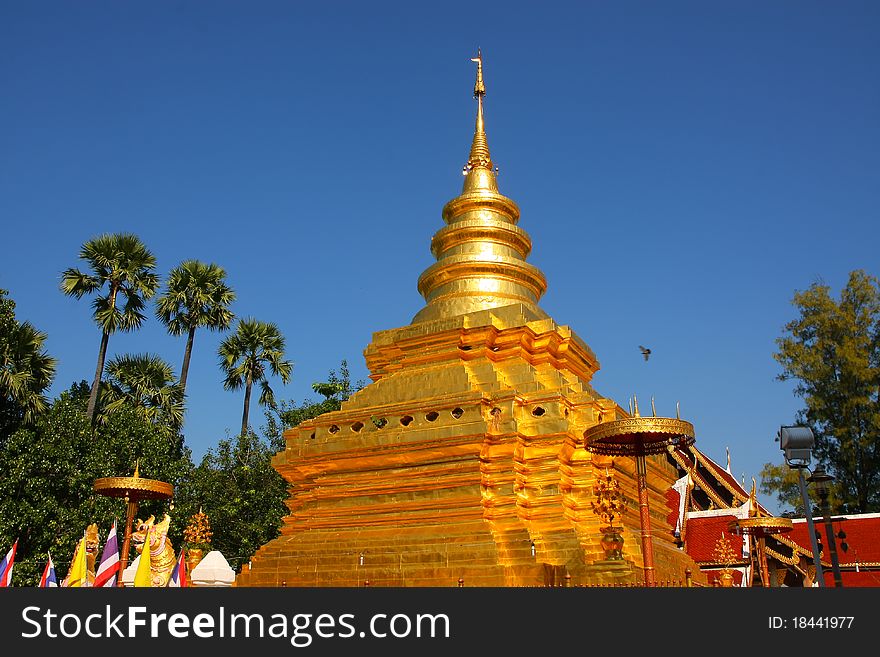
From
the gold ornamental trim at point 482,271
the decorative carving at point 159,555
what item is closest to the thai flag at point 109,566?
the decorative carving at point 159,555

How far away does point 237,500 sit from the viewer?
23.7 m

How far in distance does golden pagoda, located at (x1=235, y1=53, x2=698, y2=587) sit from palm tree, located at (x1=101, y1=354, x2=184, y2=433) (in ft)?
34.2

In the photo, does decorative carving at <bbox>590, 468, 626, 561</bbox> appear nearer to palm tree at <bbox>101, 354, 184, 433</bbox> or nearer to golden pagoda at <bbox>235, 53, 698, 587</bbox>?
golden pagoda at <bbox>235, 53, 698, 587</bbox>

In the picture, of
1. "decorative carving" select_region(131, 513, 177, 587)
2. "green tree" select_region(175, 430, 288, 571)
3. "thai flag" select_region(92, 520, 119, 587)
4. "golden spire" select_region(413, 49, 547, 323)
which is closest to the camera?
"thai flag" select_region(92, 520, 119, 587)

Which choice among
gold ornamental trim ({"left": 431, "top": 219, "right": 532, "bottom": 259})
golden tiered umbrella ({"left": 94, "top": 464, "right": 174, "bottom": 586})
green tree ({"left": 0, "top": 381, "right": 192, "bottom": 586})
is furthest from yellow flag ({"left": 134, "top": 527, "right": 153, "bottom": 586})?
gold ornamental trim ({"left": 431, "top": 219, "right": 532, "bottom": 259})

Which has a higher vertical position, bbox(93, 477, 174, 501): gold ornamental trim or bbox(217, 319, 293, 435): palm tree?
bbox(217, 319, 293, 435): palm tree

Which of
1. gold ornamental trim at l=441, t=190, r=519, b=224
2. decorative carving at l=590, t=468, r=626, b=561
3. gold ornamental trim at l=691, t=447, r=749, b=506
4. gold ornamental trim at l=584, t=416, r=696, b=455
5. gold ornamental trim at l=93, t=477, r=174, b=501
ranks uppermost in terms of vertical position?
gold ornamental trim at l=441, t=190, r=519, b=224

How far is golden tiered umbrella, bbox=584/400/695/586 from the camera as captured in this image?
10.1m

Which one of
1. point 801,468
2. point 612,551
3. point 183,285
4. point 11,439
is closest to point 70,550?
point 11,439

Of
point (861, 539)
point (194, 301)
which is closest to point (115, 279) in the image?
point (194, 301)

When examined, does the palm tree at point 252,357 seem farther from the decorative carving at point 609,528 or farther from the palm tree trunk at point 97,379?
the decorative carving at point 609,528
